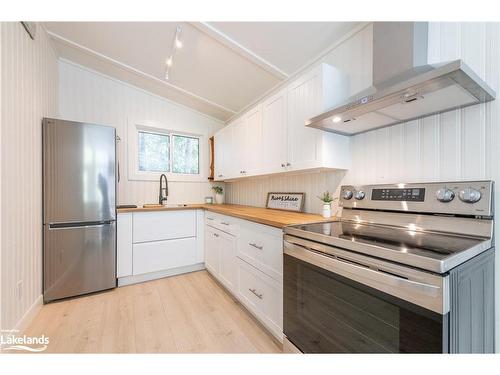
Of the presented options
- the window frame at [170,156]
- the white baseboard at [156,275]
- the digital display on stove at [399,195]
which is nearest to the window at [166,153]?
the window frame at [170,156]

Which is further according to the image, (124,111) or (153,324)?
(124,111)

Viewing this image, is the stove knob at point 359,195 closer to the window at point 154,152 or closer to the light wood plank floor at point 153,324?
the light wood plank floor at point 153,324

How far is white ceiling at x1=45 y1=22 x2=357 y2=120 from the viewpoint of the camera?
A: 174cm

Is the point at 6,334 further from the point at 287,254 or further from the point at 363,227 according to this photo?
the point at 363,227

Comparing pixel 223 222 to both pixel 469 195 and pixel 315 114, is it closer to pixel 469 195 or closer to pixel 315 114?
pixel 315 114

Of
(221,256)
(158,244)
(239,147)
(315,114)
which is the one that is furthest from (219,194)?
(315,114)

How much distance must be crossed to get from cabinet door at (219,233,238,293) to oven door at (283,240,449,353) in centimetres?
81

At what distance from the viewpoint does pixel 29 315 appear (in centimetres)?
172

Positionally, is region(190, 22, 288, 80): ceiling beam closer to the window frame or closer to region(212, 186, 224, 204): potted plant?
the window frame

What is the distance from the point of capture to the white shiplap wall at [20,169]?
1457mm

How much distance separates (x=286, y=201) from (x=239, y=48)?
1.54m

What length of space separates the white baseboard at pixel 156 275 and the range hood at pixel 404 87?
234cm

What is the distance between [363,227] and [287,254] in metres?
0.51

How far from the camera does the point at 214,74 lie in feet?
7.98
